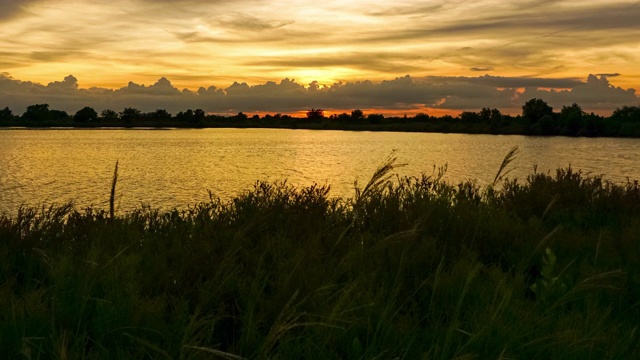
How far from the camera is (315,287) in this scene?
5.38 meters

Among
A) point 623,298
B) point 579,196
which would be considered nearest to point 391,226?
point 623,298

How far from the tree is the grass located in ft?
427

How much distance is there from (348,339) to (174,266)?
2.80 m

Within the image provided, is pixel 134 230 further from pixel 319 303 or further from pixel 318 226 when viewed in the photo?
pixel 319 303

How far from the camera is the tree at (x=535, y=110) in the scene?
434ft

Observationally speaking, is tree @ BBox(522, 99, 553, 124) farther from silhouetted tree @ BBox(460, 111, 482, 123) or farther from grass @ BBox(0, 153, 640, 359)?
grass @ BBox(0, 153, 640, 359)

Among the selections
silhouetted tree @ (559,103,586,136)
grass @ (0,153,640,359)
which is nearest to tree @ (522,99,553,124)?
silhouetted tree @ (559,103,586,136)

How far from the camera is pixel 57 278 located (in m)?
5.26

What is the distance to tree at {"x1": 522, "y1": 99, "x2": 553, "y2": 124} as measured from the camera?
434 feet

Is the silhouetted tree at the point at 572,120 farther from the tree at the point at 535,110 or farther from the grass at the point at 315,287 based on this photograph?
the grass at the point at 315,287

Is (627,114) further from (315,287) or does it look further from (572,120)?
(315,287)

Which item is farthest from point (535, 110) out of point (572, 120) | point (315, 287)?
point (315, 287)

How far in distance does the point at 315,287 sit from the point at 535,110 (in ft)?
456

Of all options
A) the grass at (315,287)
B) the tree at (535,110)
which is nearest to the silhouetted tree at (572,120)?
the tree at (535,110)
